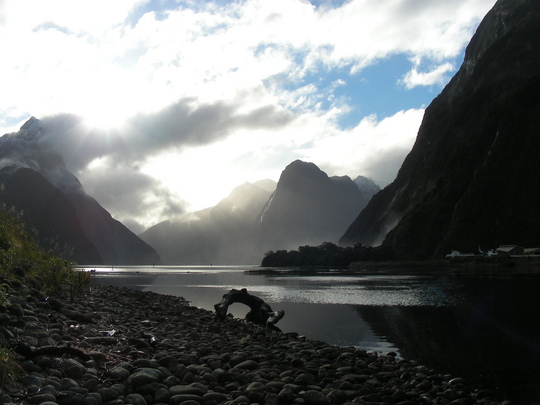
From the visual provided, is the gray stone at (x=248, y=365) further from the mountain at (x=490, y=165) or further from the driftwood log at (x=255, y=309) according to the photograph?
the mountain at (x=490, y=165)

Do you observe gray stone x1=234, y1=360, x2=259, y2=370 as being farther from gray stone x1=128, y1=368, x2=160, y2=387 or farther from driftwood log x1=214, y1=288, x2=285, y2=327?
driftwood log x1=214, y1=288, x2=285, y2=327

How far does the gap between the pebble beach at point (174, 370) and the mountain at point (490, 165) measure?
444ft

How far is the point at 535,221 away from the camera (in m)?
132

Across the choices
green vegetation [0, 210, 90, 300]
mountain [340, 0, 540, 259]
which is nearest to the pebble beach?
green vegetation [0, 210, 90, 300]

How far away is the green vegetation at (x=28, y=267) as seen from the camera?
1820cm

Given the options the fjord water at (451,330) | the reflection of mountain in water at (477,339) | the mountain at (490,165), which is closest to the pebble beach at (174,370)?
the reflection of mountain in water at (477,339)

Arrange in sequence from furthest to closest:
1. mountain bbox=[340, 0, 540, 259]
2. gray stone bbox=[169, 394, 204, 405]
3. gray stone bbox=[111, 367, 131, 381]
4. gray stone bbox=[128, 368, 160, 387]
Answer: mountain bbox=[340, 0, 540, 259], gray stone bbox=[111, 367, 131, 381], gray stone bbox=[128, 368, 160, 387], gray stone bbox=[169, 394, 204, 405]

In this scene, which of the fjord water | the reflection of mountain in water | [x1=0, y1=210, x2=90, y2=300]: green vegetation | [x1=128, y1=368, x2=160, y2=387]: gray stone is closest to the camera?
[x1=128, y1=368, x2=160, y2=387]: gray stone

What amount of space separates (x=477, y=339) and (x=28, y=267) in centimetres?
2253

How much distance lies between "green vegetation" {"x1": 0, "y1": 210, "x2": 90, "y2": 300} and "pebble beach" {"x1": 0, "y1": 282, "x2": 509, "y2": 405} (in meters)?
1.87

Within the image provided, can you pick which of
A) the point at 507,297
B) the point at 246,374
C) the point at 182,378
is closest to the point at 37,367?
A: the point at 182,378

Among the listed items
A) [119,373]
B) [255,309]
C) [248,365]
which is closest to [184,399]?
[119,373]

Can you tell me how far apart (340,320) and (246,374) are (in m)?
23.0

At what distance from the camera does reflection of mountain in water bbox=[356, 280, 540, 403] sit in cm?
1625
